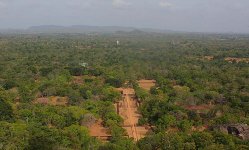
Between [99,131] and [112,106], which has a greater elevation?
[112,106]

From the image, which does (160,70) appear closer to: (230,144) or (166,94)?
(166,94)

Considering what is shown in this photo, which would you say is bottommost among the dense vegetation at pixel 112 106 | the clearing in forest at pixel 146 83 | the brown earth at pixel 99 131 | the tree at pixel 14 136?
the clearing in forest at pixel 146 83

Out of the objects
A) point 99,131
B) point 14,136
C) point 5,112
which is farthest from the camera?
point 5,112

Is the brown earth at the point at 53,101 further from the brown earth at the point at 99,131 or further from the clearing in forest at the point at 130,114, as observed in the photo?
the brown earth at the point at 99,131

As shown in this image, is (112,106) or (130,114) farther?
(130,114)

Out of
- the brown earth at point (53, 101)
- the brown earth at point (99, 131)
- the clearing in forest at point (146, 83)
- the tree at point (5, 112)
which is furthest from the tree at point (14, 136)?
the clearing in forest at point (146, 83)

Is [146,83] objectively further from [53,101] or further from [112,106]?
[112,106]

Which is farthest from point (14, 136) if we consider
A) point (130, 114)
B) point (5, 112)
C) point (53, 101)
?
point (53, 101)

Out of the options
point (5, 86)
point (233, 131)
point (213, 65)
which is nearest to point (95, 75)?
point (5, 86)

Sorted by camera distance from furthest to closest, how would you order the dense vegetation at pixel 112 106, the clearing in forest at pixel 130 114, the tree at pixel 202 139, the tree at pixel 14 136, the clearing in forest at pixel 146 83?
1. the clearing in forest at pixel 146 83
2. the clearing in forest at pixel 130 114
3. the dense vegetation at pixel 112 106
4. the tree at pixel 202 139
5. the tree at pixel 14 136

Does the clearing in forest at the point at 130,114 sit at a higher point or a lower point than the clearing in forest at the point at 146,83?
higher

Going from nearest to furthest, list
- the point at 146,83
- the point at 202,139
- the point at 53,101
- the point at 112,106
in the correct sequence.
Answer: the point at 202,139
the point at 112,106
the point at 53,101
the point at 146,83
